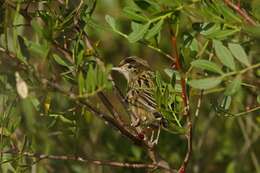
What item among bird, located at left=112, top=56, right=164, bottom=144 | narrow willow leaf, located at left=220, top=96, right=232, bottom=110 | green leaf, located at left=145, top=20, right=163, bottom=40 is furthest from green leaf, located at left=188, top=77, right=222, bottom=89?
bird, located at left=112, top=56, right=164, bottom=144

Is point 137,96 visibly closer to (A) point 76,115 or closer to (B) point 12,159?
(A) point 76,115

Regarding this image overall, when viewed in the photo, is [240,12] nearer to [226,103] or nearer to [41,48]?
[226,103]

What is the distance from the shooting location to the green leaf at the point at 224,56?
2.96 metres

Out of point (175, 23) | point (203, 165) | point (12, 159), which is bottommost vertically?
→ point (203, 165)

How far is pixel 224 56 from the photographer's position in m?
3.02

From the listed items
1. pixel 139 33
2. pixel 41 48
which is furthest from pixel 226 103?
pixel 41 48

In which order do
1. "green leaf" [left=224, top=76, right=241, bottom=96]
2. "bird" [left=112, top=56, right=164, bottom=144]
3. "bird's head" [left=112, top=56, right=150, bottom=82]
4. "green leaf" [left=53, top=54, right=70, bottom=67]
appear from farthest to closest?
"bird's head" [left=112, top=56, right=150, bottom=82] → "bird" [left=112, top=56, right=164, bottom=144] → "green leaf" [left=53, top=54, right=70, bottom=67] → "green leaf" [left=224, top=76, right=241, bottom=96]

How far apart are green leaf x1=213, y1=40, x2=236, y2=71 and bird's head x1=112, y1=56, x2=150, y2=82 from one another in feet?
5.96

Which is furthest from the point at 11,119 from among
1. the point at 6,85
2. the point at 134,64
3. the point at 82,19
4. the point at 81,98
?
the point at 134,64

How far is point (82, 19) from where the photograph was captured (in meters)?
3.57

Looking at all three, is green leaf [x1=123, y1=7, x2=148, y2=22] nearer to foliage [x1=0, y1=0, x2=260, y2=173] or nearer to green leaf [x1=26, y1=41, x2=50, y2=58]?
foliage [x1=0, y1=0, x2=260, y2=173]

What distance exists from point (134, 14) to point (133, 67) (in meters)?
2.21

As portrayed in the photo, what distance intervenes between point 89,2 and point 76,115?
682 millimetres

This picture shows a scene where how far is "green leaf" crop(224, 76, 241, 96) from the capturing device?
2834mm
